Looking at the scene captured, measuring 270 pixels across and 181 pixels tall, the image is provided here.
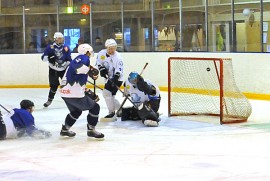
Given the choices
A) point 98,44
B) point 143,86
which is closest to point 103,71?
point 143,86

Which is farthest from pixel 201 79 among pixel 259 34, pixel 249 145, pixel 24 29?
pixel 24 29

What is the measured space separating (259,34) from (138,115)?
3.70 m

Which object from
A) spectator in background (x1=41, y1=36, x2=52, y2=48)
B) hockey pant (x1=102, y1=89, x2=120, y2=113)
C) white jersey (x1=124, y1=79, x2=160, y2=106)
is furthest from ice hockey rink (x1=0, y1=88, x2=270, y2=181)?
spectator in background (x1=41, y1=36, x2=52, y2=48)

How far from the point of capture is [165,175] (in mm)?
4445

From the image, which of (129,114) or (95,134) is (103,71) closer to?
(129,114)

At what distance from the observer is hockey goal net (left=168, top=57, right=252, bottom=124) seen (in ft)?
24.8

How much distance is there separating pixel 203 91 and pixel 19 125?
358cm

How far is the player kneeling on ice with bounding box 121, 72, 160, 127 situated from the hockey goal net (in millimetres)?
751

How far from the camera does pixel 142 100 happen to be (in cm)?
739

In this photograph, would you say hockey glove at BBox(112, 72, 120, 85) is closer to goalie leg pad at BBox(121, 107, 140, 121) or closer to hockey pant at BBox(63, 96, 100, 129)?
goalie leg pad at BBox(121, 107, 140, 121)

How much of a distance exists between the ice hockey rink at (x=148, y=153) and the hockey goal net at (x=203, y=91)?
24cm

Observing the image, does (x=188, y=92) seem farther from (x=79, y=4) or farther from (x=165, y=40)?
(x=79, y=4)

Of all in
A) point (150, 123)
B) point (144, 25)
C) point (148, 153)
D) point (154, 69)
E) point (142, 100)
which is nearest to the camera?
point (148, 153)

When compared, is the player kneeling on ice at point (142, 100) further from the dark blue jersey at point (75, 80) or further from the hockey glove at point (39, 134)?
the hockey glove at point (39, 134)
